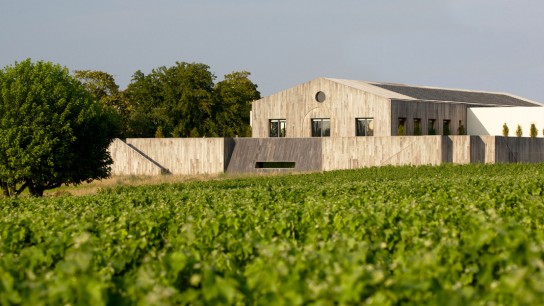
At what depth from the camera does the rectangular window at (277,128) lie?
208 feet

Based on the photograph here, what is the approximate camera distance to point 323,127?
61.2 meters

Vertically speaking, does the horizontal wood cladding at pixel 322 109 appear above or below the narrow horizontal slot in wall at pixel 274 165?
above

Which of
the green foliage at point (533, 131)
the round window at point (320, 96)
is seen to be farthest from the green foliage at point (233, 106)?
the green foliage at point (533, 131)

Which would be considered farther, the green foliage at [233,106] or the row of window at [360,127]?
the green foliage at [233,106]

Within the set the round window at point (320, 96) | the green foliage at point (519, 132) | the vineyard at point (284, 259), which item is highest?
the round window at point (320, 96)

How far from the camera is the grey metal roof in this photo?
66.7 metres

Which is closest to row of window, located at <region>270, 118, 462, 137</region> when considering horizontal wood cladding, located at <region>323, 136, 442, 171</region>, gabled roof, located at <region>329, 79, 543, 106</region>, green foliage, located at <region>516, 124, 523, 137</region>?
gabled roof, located at <region>329, 79, 543, 106</region>

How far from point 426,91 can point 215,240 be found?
60485 millimetres

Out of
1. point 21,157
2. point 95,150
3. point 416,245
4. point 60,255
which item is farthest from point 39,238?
point 95,150

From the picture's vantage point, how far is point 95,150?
124 feet

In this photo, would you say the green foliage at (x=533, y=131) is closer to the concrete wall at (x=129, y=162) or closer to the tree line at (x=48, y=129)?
the concrete wall at (x=129, y=162)

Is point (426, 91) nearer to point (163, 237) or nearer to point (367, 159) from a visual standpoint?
point (367, 159)

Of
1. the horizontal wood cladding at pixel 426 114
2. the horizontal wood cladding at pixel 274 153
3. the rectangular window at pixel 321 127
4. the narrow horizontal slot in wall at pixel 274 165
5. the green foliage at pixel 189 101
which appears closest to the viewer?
the horizontal wood cladding at pixel 274 153

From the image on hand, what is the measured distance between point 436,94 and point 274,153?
18787 millimetres
